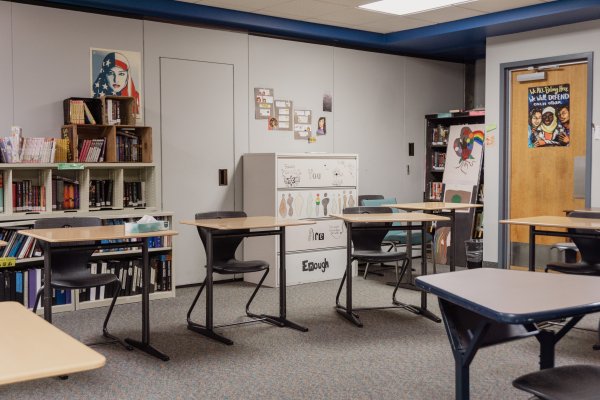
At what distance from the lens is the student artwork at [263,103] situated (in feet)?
25.2

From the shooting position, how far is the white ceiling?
6855mm

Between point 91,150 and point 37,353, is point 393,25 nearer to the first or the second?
point 91,150

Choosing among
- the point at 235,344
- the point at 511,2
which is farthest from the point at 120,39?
the point at 511,2

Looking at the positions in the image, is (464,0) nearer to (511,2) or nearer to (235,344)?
(511,2)

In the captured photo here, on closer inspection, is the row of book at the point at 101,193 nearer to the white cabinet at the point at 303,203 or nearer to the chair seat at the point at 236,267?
the chair seat at the point at 236,267

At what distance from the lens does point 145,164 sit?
6371 mm

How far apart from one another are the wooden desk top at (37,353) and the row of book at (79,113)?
431 centimetres

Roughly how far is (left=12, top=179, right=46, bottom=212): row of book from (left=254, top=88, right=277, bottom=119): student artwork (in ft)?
8.83

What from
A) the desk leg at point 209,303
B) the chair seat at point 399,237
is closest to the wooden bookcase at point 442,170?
the chair seat at point 399,237

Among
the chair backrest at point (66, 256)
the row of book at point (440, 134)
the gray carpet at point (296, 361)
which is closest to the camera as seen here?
the gray carpet at point (296, 361)

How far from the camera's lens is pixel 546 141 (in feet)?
25.1

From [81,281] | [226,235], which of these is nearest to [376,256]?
[226,235]

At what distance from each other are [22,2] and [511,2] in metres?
4.80

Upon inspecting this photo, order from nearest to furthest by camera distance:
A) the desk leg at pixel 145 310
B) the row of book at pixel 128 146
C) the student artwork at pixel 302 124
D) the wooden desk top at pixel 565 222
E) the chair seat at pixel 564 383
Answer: the chair seat at pixel 564 383 → the desk leg at pixel 145 310 → the wooden desk top at pixel 565 222 → the row of book at pixel 128 146 → the student artwork at pixel 302 124
